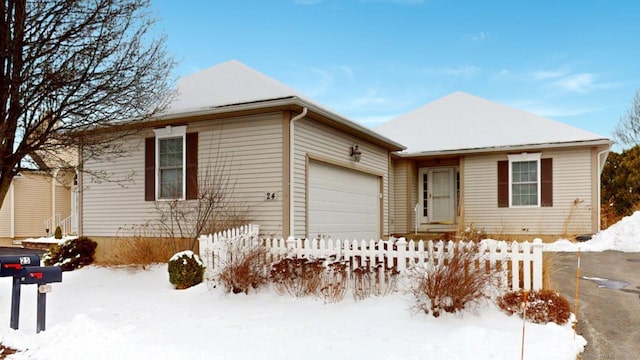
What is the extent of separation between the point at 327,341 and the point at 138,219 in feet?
25.1

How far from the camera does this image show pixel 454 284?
5746mm

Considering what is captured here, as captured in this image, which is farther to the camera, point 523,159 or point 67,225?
point 67,225

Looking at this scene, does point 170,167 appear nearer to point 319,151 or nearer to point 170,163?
point 170,163

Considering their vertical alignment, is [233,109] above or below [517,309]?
above

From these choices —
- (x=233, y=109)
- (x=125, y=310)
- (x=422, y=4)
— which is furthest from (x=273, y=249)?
(x=422, y=4)

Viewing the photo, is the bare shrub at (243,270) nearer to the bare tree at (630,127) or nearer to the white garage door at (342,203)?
the white garage door at (342,203)

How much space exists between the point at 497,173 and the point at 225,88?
9462 millimetres

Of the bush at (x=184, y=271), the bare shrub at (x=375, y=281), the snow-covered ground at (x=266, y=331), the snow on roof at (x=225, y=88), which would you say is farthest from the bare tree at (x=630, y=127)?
the bush at (x=184, y=271)

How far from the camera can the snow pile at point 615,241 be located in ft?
42.7

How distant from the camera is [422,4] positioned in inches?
527

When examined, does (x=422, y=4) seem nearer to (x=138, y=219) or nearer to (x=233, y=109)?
(x=233, y=109)

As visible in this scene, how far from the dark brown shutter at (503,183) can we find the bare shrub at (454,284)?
10.3 m

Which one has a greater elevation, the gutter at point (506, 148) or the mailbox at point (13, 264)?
the gutter at point (506, 148)

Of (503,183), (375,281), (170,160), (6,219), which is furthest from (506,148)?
(6,219)
